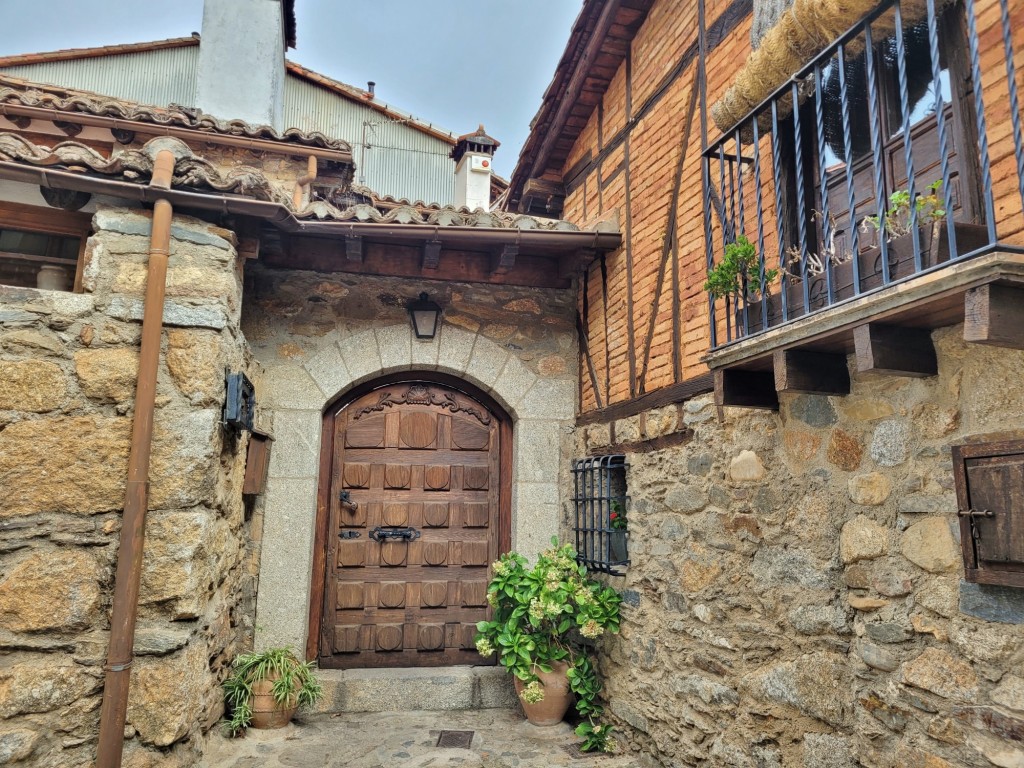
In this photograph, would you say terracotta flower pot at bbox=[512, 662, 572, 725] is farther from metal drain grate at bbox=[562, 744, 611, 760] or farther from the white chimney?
the white chimney

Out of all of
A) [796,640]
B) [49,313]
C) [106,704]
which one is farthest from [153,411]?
[796,640]

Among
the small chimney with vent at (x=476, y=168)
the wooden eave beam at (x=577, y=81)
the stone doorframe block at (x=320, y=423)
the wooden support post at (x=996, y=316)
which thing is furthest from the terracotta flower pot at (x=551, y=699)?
the small chimney with vent at (x=476, y=168)

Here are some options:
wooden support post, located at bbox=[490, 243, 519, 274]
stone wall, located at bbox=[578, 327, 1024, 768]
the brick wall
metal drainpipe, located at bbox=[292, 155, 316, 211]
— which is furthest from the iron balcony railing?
metal drainpipe, located at bbox=[292, 155, 316, 211]

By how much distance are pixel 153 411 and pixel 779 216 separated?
291cm

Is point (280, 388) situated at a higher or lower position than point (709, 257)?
lower

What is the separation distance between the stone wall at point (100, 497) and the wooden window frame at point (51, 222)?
0.17 m

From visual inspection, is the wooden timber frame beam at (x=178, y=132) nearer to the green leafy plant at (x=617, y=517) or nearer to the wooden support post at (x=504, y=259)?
the wooden support post at (x=504, y=259)

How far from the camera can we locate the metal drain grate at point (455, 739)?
4.13m

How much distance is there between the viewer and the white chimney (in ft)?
24.4

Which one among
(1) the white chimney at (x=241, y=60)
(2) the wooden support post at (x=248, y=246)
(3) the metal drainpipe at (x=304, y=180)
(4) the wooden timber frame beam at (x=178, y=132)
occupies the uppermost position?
(1) the white chimney at (x=241, y=60)

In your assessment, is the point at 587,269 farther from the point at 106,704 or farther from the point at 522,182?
the point at 106,704

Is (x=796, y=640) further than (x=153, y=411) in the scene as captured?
No

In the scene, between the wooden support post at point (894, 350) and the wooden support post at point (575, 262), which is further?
the wooden support post at point (575, 262)

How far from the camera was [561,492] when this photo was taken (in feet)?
17.6
